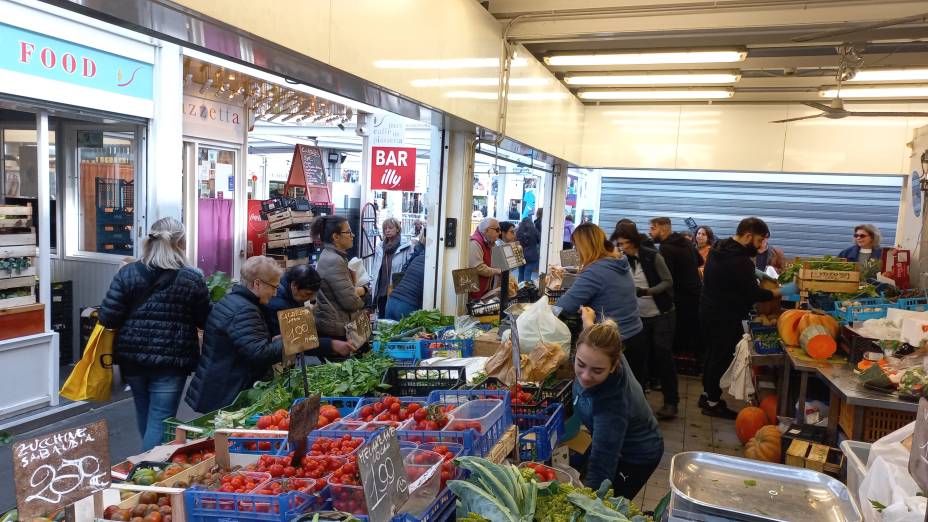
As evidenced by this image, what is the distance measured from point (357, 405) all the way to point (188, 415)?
3.17 meters

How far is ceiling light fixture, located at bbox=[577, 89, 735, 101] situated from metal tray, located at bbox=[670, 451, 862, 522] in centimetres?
695

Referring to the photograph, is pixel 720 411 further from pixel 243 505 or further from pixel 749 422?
pixel 243 505

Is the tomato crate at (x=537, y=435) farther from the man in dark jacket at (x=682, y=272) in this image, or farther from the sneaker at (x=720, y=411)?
the man in dark jacket at (x=682, y=272)

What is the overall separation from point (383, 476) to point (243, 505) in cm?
49

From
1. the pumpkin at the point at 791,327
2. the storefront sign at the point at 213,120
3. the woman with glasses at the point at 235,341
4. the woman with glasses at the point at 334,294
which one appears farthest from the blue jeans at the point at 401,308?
the storefront sign at the point at 213,120

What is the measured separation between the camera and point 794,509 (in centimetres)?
196

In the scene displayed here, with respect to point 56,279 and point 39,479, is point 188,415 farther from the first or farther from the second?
point 39,479

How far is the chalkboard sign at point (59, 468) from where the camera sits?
1.59 m

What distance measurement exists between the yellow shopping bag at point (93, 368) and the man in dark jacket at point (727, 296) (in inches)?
197

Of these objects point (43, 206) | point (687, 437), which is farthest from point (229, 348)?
point (687, 437)

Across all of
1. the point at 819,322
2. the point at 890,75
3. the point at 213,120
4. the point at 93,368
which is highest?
the point at 890,75

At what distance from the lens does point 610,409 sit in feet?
9.07

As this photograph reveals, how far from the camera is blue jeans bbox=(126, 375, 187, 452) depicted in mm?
3764

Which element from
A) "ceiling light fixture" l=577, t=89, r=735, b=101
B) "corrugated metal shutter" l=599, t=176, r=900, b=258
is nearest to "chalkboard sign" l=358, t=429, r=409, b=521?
"ceiling light fixture" l=577, t=89, r=735, b=101
